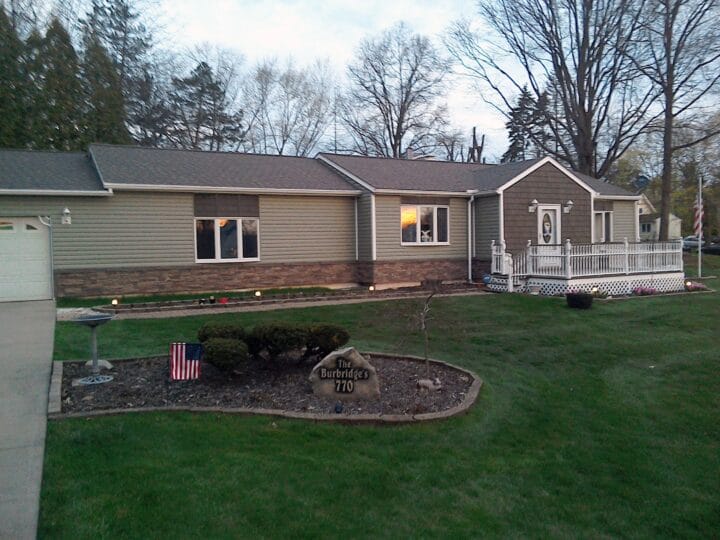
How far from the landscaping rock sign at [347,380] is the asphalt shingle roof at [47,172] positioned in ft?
37.3

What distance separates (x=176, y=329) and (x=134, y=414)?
5417 millimetres

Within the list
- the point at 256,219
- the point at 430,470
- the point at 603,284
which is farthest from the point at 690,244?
the point at 430,470

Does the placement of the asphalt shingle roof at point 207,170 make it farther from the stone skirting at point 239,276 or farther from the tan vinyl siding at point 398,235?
the stone skirting at point 239,276

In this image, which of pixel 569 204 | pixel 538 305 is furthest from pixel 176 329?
pixel 569 204

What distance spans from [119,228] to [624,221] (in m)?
19.1

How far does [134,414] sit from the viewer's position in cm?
586

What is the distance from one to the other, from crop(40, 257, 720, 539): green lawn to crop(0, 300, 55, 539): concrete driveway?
0.13 m

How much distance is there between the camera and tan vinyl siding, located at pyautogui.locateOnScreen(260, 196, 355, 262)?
17875 millimetres

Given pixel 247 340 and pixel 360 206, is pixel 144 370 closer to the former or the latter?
pixel 247 340

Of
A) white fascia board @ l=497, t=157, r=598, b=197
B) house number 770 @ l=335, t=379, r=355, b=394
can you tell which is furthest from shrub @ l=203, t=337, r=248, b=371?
white fascia board @ l=497, t=157, r=598, b=197

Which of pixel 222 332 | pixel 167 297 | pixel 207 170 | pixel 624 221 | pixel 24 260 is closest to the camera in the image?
pixel 222 332

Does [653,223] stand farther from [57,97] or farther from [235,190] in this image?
[57,97]

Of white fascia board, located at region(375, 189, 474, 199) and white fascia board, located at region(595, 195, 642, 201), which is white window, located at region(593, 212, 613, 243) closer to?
white fascia board, located at region(595, 195, 642, 201)

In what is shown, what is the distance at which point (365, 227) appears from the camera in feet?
61.4
